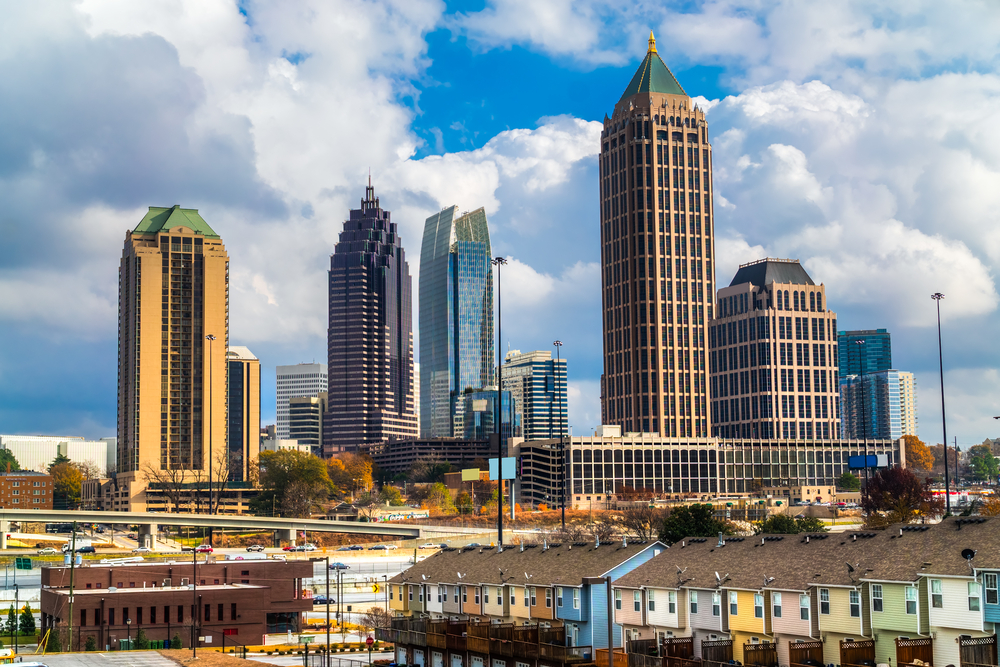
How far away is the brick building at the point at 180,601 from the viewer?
108125 mm

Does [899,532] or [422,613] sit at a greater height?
[899,532]

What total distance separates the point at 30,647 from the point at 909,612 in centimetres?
7808

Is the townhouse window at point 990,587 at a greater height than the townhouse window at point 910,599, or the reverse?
the townhouse window at point 990,587

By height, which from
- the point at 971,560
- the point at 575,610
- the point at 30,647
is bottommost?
the point at 30,647

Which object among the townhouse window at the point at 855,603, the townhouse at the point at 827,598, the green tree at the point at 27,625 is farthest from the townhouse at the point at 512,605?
the green tree at the point at 27,625

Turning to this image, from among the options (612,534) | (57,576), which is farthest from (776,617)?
(612,534)

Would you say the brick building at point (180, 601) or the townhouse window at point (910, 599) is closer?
the townhouse window at point (910, 599)

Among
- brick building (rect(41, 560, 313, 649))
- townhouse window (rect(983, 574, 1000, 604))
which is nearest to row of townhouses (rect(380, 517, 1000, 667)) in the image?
townhouse window (rect(983, 574, 1000, 604))

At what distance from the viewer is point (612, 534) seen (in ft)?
620

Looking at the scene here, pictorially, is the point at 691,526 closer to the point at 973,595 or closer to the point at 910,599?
the point at 910,599

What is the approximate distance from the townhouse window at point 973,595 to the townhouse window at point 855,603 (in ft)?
19.6

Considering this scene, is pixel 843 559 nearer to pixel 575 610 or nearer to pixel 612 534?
pixel 575 610

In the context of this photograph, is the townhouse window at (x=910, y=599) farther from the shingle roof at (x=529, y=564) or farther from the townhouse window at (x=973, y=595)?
the shingle roof at (x=529, y=564)

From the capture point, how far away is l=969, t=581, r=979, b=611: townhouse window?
55125mm
